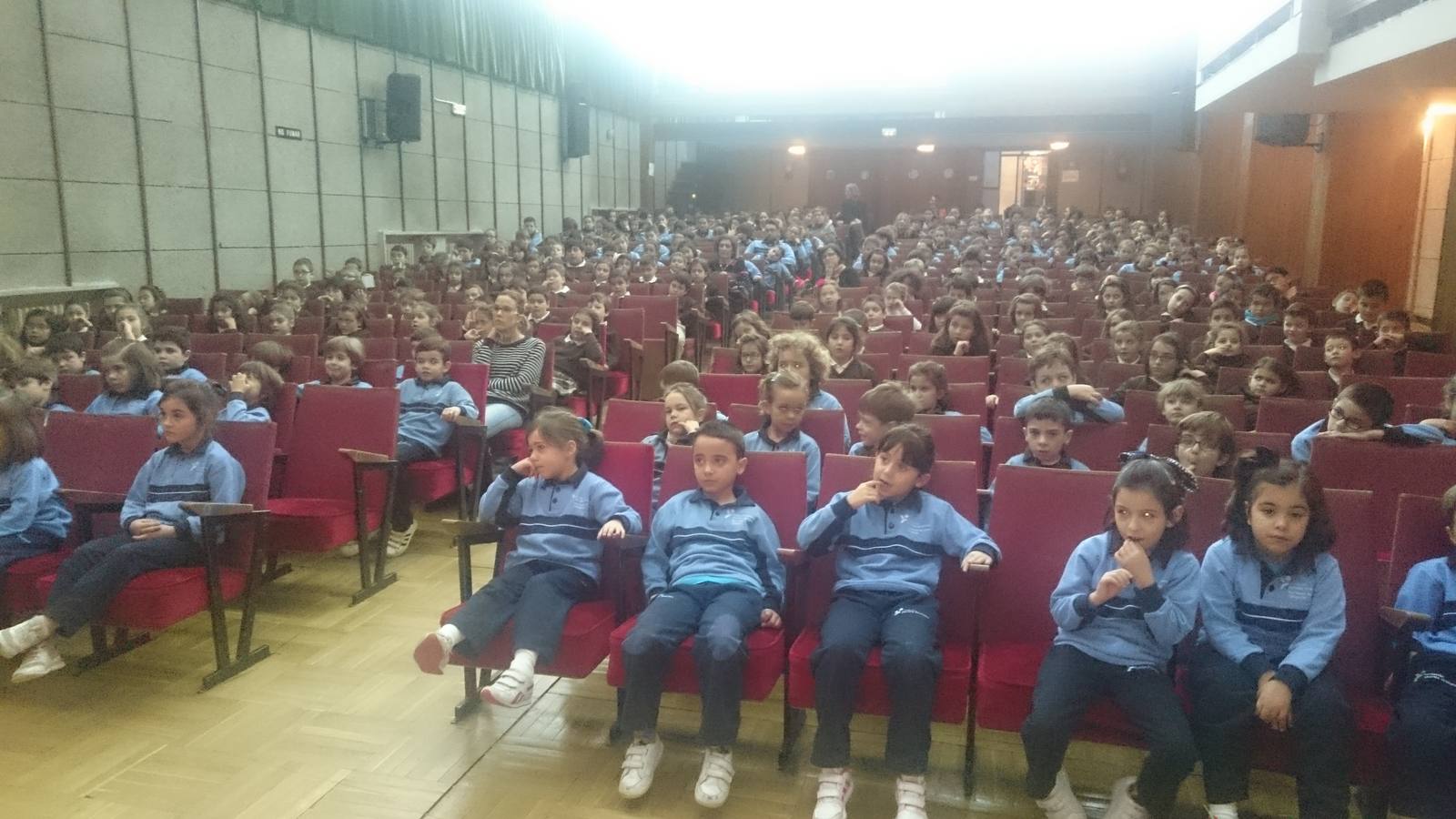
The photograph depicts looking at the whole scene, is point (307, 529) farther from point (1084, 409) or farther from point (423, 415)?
point (1084, 409)

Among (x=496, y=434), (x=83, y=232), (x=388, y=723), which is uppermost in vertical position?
(x=83, y=232)

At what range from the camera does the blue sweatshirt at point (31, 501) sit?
3.21m

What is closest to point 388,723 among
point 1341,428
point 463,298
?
point 1341,428

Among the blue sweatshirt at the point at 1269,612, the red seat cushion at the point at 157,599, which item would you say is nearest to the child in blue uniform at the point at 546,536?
the red seat cushion at the point at 157,599

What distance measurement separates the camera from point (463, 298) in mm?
8328

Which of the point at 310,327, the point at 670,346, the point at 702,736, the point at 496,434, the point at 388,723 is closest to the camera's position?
the point at 702,736

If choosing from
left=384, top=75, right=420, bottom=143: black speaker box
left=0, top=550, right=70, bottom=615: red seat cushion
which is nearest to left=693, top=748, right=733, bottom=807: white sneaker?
left=0, top=550, right=70, bottom=615: red seat cushion

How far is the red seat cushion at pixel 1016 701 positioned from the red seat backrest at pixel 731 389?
2.05 m

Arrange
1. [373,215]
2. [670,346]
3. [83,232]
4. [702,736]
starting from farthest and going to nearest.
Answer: [373,215] < [83,232] < [670,346] < [702,736]

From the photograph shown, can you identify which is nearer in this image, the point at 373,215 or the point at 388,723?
the point at 388,723

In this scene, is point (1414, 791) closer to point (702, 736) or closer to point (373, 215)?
point (702, 736)

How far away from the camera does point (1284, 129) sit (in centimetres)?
1114

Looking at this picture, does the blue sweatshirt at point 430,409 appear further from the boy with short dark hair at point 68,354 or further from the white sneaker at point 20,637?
the boy with short dark hair at point 68,354

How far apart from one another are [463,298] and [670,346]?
7.10 ft
